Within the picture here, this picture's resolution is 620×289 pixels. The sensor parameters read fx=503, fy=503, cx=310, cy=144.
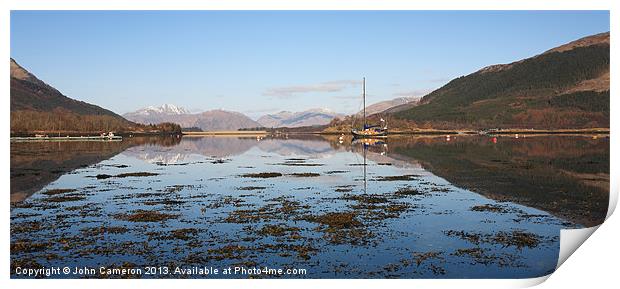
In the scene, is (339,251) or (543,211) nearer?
(339,251)

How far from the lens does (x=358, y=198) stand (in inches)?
1181

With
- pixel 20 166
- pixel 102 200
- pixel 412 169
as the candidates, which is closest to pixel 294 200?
pixel 102 200

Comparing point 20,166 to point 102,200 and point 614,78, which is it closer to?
point 102,200

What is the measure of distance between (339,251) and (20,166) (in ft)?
148

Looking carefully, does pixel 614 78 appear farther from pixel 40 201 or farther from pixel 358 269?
pixel 40 201

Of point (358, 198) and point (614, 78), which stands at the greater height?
point (614, 78)

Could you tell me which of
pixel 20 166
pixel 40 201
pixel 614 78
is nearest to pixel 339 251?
pixel 614 78

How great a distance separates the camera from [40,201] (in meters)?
28.7

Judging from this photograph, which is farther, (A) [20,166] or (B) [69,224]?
(A) [20,166]
